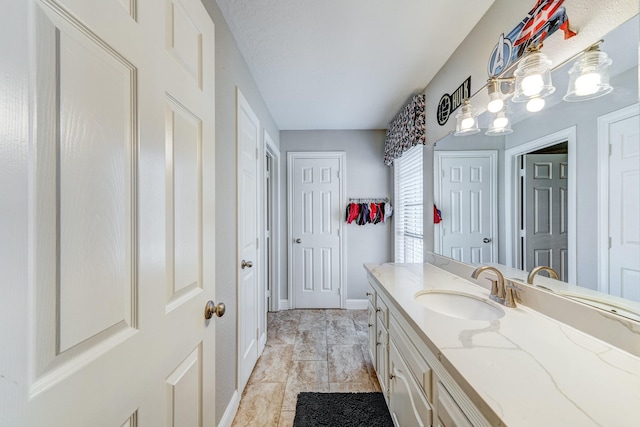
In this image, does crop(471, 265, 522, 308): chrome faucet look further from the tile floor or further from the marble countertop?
the tile floor

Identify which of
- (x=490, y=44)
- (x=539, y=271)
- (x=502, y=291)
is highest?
(x=490, y=44)

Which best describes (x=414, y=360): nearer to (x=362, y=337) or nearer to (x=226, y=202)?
(x=226, y=202)

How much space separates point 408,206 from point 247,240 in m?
1.76

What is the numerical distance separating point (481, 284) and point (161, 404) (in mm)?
1574

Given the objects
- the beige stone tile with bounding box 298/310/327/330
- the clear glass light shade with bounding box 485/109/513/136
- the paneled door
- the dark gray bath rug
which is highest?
the clear glass light shade with bounding box 485/109/513/136

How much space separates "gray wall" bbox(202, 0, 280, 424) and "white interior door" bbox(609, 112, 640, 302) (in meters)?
1.65

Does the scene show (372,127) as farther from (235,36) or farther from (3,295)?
(3,295)

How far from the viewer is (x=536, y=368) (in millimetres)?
701

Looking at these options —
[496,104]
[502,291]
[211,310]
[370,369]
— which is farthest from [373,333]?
[496,104]

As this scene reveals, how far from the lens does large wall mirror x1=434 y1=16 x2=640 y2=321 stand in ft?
2.69

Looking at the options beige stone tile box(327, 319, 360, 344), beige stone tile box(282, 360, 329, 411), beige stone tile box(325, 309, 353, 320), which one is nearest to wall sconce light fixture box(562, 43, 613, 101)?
beige stone tile box(282, 360, 329, 411)

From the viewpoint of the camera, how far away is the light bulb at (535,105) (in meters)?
1.13

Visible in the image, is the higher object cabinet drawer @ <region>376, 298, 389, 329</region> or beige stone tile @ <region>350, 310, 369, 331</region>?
cabinet drawer @ <region>376, 298, 389, 329</region>

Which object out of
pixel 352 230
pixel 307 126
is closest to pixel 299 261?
pixel 352 230
